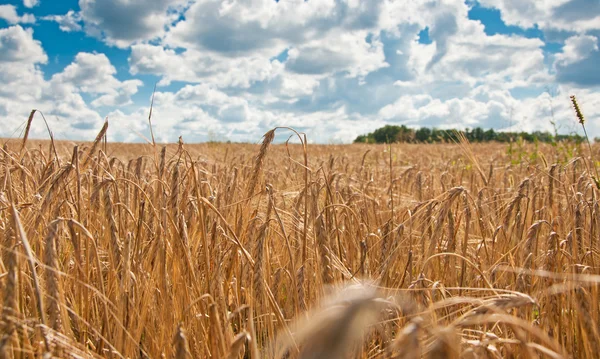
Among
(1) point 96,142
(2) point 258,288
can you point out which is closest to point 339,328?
(2) point 258,288

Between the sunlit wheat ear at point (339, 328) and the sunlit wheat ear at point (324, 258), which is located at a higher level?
the sunlit wheat ear at point (339, 328)

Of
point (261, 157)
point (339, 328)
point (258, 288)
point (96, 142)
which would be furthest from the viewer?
point (96, 142)

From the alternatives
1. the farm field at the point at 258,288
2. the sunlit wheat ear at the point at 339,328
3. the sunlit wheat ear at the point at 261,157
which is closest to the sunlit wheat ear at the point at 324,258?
the farm field at the point at 258,288

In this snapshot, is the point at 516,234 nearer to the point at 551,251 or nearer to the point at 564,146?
the point at 551,251

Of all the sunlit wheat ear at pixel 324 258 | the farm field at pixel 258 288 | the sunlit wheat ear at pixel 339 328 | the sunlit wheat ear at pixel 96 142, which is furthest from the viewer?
the sunlit wheat ear at pixel 96 142

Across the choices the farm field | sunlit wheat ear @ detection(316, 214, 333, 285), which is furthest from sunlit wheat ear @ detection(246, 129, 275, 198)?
sunlit wheat ear @ detection(316, 214, 333, 285)

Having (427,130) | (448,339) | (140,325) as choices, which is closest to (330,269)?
(140,325)

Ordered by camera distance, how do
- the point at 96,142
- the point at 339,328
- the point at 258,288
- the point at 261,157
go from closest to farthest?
the point at 339,328 → the point at 258,288 → the point at 261,157 → the point at 96,142

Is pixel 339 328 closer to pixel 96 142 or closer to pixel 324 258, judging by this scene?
pixel 324 258

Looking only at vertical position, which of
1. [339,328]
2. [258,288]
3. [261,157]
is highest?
[261,157]

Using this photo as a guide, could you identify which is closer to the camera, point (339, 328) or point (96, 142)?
point (339, 328)

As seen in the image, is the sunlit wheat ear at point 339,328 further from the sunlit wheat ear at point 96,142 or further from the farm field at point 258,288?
the sunlit wheat ear at point 96,142

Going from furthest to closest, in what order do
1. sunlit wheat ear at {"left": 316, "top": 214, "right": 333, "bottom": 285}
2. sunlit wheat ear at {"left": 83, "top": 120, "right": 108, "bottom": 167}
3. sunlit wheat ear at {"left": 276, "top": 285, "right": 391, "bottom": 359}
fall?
1. sunlit wheat ear at {"left": 83, "top": 120, "right": 108, "bottom": 167}
2. sunlit wheat ear at {"left": 316, "top": 214, "right": 333, "bottom": 285}
3. sunlit wheat ear at {"left": 276, "top": 285, "right": 391, "bottom": 359}

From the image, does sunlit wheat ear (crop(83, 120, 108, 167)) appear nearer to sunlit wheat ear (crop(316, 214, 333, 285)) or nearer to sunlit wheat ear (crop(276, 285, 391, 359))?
sunlit wheat ear (crop(316, 214, 333, 285))
